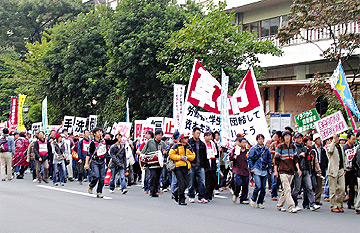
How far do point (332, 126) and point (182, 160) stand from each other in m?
3.53

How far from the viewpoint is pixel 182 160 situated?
12758 millimetres

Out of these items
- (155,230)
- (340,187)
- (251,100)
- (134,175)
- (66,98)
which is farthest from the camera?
(66,98)

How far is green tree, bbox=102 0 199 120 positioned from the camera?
85.3 ft

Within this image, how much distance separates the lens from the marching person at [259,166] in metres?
12.4

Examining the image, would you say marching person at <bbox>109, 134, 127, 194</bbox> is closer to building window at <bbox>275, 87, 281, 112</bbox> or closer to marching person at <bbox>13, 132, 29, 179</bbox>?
marching person at <bbox>13, 132, 29, 179</bbox>

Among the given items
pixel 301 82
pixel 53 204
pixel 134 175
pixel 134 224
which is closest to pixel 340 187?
pixel 134 224

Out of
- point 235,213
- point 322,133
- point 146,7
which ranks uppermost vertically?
point 146,7

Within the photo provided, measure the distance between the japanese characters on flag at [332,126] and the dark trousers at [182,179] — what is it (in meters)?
3.31

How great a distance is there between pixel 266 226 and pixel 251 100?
418 cm

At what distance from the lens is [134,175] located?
19750mm

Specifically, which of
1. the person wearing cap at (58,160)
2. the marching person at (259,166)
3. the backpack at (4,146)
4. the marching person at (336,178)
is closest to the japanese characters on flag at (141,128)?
the person wearing cap at (58,160)

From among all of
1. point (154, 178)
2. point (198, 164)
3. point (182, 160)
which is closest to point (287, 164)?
point (198, 164)

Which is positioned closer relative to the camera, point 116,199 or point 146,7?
point 116,199

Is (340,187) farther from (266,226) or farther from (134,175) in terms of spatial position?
(134,175)
